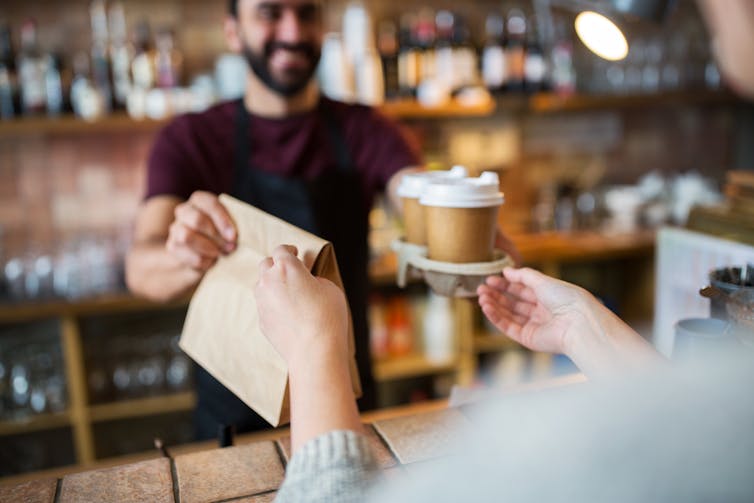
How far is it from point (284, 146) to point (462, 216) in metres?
0.87

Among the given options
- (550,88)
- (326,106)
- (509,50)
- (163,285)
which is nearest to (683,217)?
(550,88)

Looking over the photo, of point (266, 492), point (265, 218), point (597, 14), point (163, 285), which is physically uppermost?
point (597, 14)

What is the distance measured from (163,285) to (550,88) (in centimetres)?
235

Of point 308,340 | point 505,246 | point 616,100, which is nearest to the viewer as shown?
point 308,340

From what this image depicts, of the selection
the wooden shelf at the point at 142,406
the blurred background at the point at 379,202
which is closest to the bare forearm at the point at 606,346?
the blurred background at the point at 379,202

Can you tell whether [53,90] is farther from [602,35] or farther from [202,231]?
[602,35]

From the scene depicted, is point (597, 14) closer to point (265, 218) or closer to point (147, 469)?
point (265, 218)

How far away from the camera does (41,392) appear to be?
251 centimetres

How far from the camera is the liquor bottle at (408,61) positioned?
2957 millimetres

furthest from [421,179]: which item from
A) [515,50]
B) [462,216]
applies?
[515,50]

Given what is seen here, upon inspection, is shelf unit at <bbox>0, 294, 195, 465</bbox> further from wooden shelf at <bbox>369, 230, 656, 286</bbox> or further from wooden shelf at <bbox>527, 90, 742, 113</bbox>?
wooden shelf at <bbox>527, 90, 742, 113</bbox>

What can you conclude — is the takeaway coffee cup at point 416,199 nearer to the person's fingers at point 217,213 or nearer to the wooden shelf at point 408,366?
the person's fingers at point 217,213

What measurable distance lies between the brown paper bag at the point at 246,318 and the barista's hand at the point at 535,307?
27 cm

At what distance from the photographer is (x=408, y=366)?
290cm
